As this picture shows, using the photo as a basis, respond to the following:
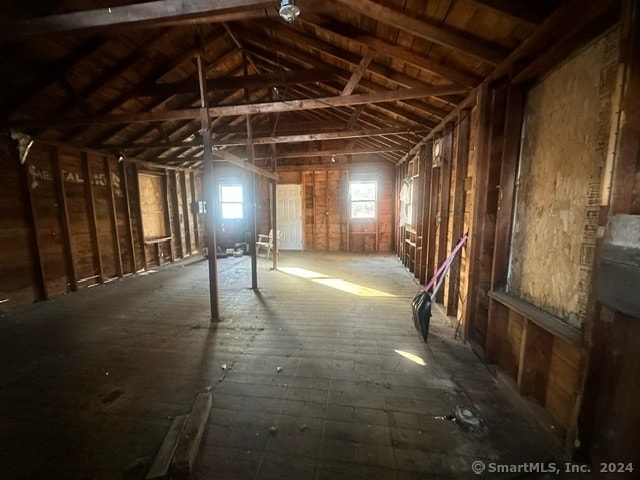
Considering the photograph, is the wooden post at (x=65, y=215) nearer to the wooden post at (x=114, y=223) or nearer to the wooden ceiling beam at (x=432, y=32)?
the wooden post at (x=114, y=223)

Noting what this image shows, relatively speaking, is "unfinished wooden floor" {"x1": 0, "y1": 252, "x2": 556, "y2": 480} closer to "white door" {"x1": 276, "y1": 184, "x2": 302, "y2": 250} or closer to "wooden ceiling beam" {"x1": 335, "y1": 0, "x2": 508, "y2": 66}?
"wooden ceiling beam" {"x1": 335, "y1": 0, "x2": 508, "y2": 66}

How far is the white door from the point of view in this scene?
8539 mm

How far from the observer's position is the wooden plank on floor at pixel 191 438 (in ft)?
4.62

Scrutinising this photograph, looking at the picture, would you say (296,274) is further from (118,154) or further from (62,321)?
(118,154)

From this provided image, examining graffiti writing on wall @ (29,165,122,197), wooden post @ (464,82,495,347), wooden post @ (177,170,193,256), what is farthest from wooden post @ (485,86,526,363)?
wooden post @ (177,170,193,256)

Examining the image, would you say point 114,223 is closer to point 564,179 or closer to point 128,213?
point 128,213

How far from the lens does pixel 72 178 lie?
15.7ft

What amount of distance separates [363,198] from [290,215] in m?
2.42

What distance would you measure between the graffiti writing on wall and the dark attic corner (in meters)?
0.07

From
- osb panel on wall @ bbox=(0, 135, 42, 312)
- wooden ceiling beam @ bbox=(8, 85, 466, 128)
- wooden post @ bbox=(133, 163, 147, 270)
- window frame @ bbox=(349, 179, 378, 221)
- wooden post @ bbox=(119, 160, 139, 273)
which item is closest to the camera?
wooden ceiling beam @ bbox=(8, 85, 466, 128)

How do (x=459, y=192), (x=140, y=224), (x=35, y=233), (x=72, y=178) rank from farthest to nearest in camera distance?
(x=140, y=224) → (x=72, y=178) → (x=35, y=233) → (x=459, y=192)

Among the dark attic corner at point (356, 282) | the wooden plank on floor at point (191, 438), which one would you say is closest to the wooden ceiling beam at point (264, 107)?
the dark attic corner at point (356, 282)

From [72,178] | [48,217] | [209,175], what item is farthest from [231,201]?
[209,175]

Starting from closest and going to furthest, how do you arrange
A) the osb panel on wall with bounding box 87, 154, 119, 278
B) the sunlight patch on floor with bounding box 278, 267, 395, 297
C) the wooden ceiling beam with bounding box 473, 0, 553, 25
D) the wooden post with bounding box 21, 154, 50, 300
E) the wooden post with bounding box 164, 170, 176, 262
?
the wooden ceiling beam with bounding box 473, 0, 553, 25
the wooden post with bounding box 21, 154, 50, 300
the sunlight patch on floor with bounding box 278, 267, 395, 297
the osb panel on wall with bounding box 87, 154, 119, 278
the wooden post with bounding box 164, 170, 176, 262
